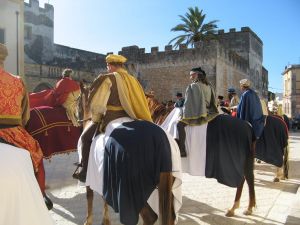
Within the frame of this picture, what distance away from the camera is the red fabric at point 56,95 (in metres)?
7.18

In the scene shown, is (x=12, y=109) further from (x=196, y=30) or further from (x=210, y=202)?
(x=196, y=30)

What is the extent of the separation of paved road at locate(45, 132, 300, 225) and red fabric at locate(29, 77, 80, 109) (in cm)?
171

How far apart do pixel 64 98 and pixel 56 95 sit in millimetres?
192

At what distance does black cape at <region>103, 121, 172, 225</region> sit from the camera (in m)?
3.65

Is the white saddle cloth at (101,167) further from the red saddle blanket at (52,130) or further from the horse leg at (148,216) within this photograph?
the red saddle blanket at (52,130)

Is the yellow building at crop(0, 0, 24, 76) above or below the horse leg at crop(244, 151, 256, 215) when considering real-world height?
above

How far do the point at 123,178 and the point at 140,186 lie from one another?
0.61 feet

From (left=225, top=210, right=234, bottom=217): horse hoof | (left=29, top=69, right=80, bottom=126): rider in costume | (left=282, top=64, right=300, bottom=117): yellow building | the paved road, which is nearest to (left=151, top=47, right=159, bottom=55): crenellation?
the paved road

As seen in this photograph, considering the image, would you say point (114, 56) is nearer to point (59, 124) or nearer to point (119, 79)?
point (119, 79)

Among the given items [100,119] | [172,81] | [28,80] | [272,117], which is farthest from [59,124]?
[172,81]

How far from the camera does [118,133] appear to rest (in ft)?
12.7

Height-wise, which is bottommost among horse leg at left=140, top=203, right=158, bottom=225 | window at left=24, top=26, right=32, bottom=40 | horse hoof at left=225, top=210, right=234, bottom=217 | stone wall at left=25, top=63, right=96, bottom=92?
horse hoof at left=225, top=210, right=234, bottom=217

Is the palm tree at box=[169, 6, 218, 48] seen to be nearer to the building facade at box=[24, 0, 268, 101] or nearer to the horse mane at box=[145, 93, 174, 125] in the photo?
the building facade at box=[24, 0, 268, 101]

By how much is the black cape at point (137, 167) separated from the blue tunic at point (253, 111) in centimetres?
356
